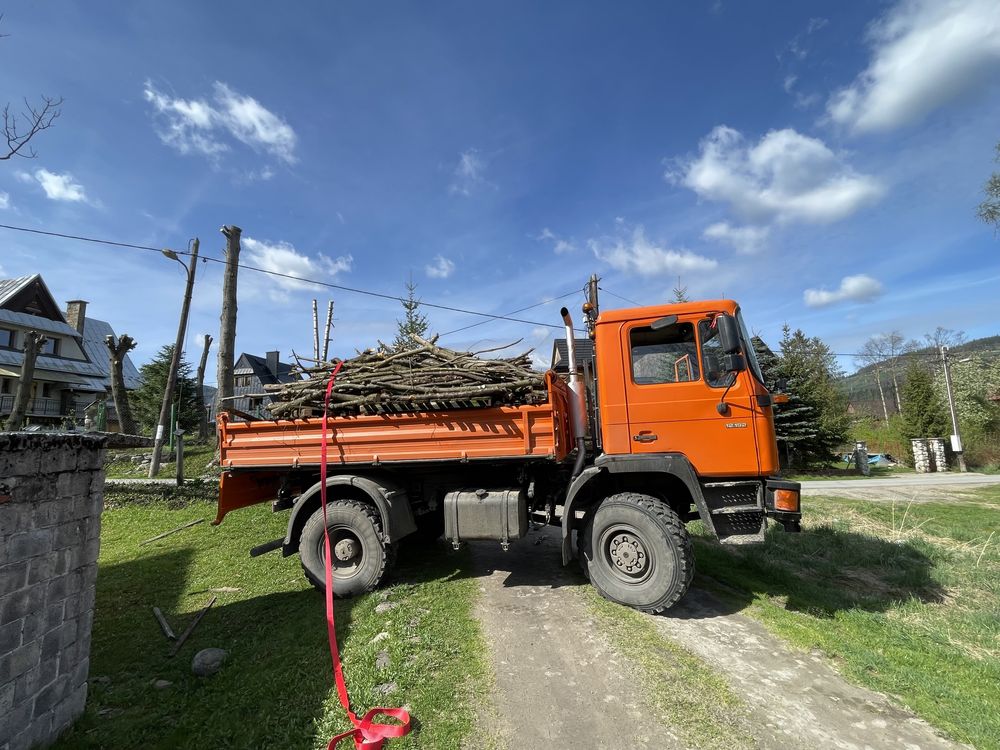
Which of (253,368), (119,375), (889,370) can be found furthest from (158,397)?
(889,370)

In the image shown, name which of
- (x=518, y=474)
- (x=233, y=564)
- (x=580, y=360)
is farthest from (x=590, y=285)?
(x=233, y=564)

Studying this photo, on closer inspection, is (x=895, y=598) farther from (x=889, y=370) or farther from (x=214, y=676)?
(x=889, y=370)

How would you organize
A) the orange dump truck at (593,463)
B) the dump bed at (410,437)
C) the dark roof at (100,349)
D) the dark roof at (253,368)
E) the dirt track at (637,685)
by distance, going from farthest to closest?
the dark roof at (253,368) → the dark roof at (100,349) → the dump bed at (410,437) → the orange dump truck at (593,463) → the dirt track at (637,685)

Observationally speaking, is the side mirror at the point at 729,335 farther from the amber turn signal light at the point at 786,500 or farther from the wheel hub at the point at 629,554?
the wheel hub at the point at 629,554

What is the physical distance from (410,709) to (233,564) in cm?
507

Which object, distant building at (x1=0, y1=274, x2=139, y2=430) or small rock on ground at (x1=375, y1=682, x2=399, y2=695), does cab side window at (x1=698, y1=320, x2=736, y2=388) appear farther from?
distant building at (x1=0, y1=274, x2=139, y2=430)

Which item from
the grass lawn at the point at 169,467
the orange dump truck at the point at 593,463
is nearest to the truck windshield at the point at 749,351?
the orange dump truck at the point at 593,463

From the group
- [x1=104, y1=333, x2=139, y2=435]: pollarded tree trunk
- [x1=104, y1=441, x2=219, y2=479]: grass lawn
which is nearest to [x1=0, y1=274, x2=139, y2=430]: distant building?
[x1=104, y1=333, x2=139, y2=435]: pollarded tree trunk

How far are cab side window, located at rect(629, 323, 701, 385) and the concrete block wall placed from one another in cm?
477

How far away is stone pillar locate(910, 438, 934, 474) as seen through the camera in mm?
20281

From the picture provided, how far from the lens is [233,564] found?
6770 mm

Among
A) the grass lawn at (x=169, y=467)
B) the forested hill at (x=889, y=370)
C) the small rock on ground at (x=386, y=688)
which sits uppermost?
the forested hill at (x=889, y=370)

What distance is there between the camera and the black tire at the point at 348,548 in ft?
16.6

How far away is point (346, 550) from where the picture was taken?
5242mm
